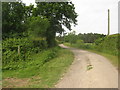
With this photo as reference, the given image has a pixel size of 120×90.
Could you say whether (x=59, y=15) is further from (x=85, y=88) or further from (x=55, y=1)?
(x=85, y=88)

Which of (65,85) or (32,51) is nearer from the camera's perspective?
(65,85)

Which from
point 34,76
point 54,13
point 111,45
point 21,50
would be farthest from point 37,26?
point 111,45

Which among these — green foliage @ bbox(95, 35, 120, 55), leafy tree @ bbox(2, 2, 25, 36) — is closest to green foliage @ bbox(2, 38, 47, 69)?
leafy tree @ bbox(2, 2, 25, 36)

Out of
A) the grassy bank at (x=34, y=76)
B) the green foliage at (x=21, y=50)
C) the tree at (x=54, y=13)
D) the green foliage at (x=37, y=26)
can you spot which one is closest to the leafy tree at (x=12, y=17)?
the tree at (x=54, y=13)

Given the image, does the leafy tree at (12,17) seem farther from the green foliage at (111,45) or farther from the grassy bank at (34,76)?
the green foliage at (111,45)

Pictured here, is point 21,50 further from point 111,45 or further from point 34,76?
point 111,45

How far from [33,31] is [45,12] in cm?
594

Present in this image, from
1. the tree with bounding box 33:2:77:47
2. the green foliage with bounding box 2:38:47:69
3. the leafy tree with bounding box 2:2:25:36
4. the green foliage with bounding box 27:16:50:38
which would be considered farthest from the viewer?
the tree with bounding box 33:2:77:47

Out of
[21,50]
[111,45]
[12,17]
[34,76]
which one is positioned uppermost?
[12,17]

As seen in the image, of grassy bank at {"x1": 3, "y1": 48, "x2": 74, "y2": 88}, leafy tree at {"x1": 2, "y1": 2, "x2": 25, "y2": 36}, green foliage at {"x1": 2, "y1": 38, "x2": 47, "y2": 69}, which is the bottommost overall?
grassy bank at {"x1": 3, "y1": 48, "x2": 74, "y2": 88}

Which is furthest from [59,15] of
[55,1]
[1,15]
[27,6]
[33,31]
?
[1,15]

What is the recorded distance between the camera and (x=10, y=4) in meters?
16.9

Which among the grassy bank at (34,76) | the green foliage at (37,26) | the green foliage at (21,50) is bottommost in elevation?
the grassy bank at (34,76)

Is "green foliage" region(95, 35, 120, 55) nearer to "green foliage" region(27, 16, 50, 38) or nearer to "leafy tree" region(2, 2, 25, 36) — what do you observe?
"green foliage" region(27, 16, 50, 38)
